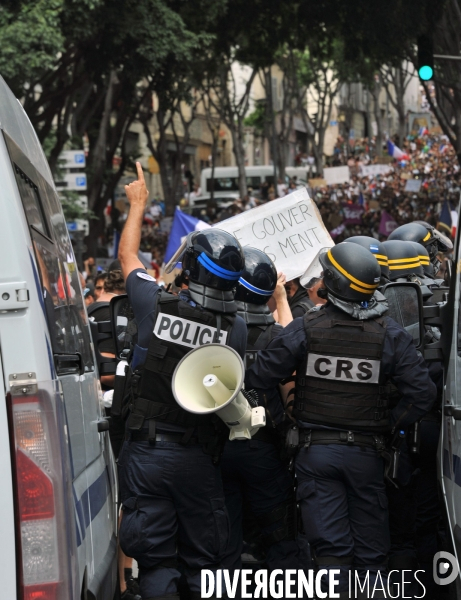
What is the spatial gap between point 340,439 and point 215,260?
41.5 inches

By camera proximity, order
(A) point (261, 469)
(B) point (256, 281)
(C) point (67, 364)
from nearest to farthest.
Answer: (C) point (67, 364) < (B) point (256, 281) < (A) point (261, 469)

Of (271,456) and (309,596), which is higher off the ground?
(271,456)

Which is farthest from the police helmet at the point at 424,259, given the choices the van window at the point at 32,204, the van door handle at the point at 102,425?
the van window at the point at 32,204

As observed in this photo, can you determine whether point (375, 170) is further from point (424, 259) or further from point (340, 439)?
point (340, 439)

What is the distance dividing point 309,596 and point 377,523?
47cm

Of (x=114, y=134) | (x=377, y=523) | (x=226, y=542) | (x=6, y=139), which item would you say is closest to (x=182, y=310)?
(x=226, y=542)

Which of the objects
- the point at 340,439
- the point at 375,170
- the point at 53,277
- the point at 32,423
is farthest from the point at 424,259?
the point at 375,170

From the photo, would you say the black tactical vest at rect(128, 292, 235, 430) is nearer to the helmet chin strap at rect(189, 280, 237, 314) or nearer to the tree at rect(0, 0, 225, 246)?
the helmet chin strap at rect(189, 280, 237, 314)

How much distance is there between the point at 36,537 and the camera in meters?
2.70

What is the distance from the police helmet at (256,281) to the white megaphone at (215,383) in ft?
3.36

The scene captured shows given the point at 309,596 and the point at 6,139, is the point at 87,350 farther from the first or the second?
the point at 309,596

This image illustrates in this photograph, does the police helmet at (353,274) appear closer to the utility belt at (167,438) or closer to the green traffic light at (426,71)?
the utility belt at (167,438)

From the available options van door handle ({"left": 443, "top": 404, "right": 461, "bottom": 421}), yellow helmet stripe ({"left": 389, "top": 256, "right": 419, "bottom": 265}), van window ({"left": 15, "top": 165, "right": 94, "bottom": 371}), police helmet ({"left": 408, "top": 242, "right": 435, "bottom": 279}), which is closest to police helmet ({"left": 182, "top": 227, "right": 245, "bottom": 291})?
van window ({"left": 15, "top": 165, "right": 94, "bottom": 371})

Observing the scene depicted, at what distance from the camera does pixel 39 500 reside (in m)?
2.70
